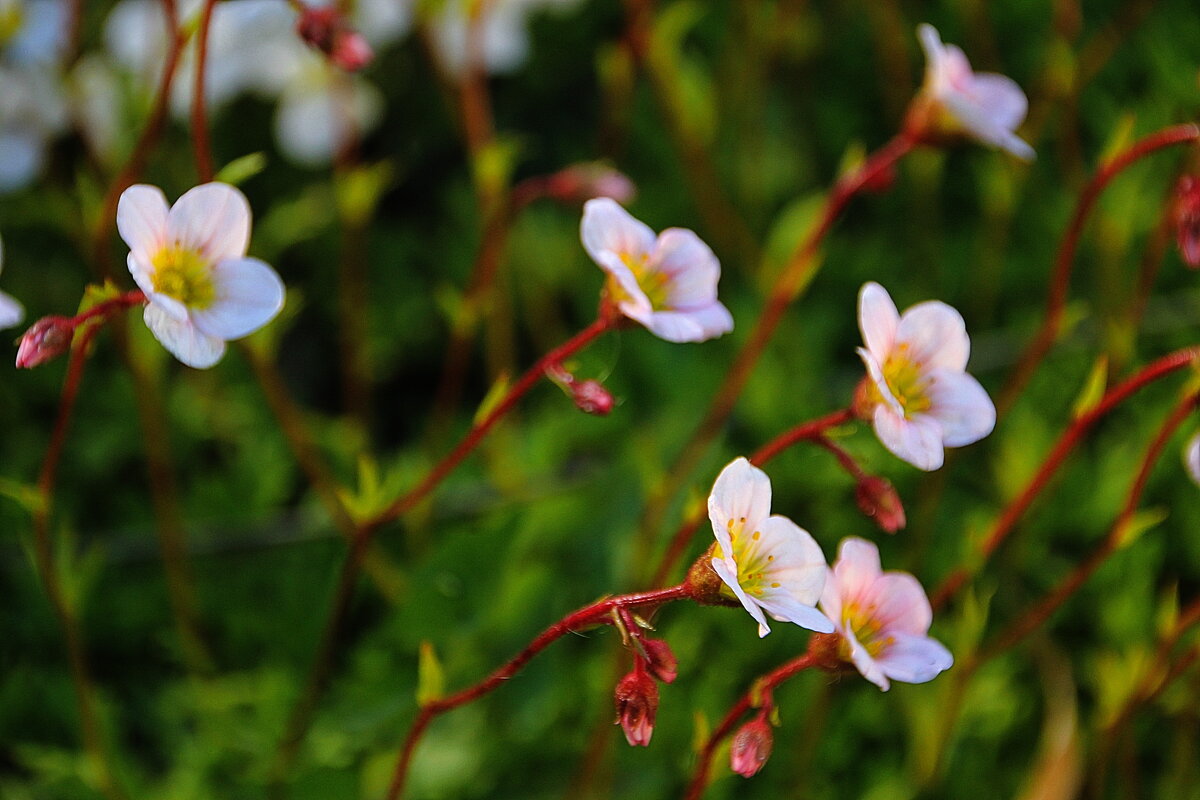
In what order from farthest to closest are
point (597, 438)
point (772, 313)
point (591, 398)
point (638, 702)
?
point (597, 438)
point (772, 313)
point (591, 398)
point (638, 702)

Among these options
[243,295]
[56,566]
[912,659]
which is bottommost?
[56,566]

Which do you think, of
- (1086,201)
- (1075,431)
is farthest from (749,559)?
(1086,201)

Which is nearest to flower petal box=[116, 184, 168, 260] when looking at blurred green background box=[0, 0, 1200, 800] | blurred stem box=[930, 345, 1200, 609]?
blurred green background box=[0, 0, 1200, 800]

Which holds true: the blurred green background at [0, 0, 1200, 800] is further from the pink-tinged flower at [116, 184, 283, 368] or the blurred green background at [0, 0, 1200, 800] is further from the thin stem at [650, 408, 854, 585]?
the pink-tinged flower at [116, 184, 283, 368]

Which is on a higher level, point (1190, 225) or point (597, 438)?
point (1190, 225)

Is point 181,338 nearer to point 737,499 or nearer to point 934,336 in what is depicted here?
point 737,499
